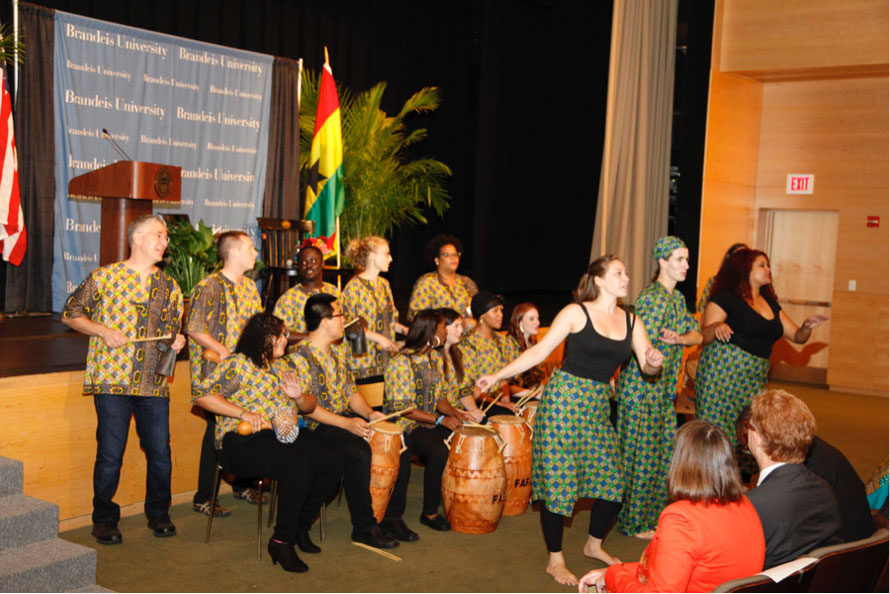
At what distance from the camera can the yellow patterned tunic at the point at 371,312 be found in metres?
5.79

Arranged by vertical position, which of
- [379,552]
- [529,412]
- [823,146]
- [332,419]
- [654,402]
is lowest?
[379,552]

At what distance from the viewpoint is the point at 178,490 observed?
5.20 m

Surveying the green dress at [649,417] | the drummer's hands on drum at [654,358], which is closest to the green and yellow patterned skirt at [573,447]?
the drummer's hands on drum at [654,358]

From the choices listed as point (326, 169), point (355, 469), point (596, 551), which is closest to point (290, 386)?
point (355, 469)

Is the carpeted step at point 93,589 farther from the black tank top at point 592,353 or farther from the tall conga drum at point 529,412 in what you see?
the tall conga drum at point 529,412

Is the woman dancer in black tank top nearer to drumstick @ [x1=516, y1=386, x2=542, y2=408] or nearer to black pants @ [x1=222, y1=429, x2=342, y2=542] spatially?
black pants @ [x1=222, y1=429, x2=342, y2=542]

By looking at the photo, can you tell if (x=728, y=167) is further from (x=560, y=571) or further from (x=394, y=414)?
(x=560, y=571)

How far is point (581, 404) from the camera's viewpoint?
13.6 ft

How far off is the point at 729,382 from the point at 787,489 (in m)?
2.75

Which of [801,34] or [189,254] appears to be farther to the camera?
[801,34]

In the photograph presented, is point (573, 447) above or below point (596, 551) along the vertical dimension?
above

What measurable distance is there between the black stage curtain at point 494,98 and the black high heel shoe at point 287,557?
640 centimetres

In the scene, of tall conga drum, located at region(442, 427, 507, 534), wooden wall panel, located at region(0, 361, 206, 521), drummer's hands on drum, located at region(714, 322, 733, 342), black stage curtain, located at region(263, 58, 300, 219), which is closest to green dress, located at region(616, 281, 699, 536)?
drummer's hands on drum, located at region(714, 322, 733, 342)

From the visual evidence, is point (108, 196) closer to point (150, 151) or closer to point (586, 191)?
point (150, 151)
